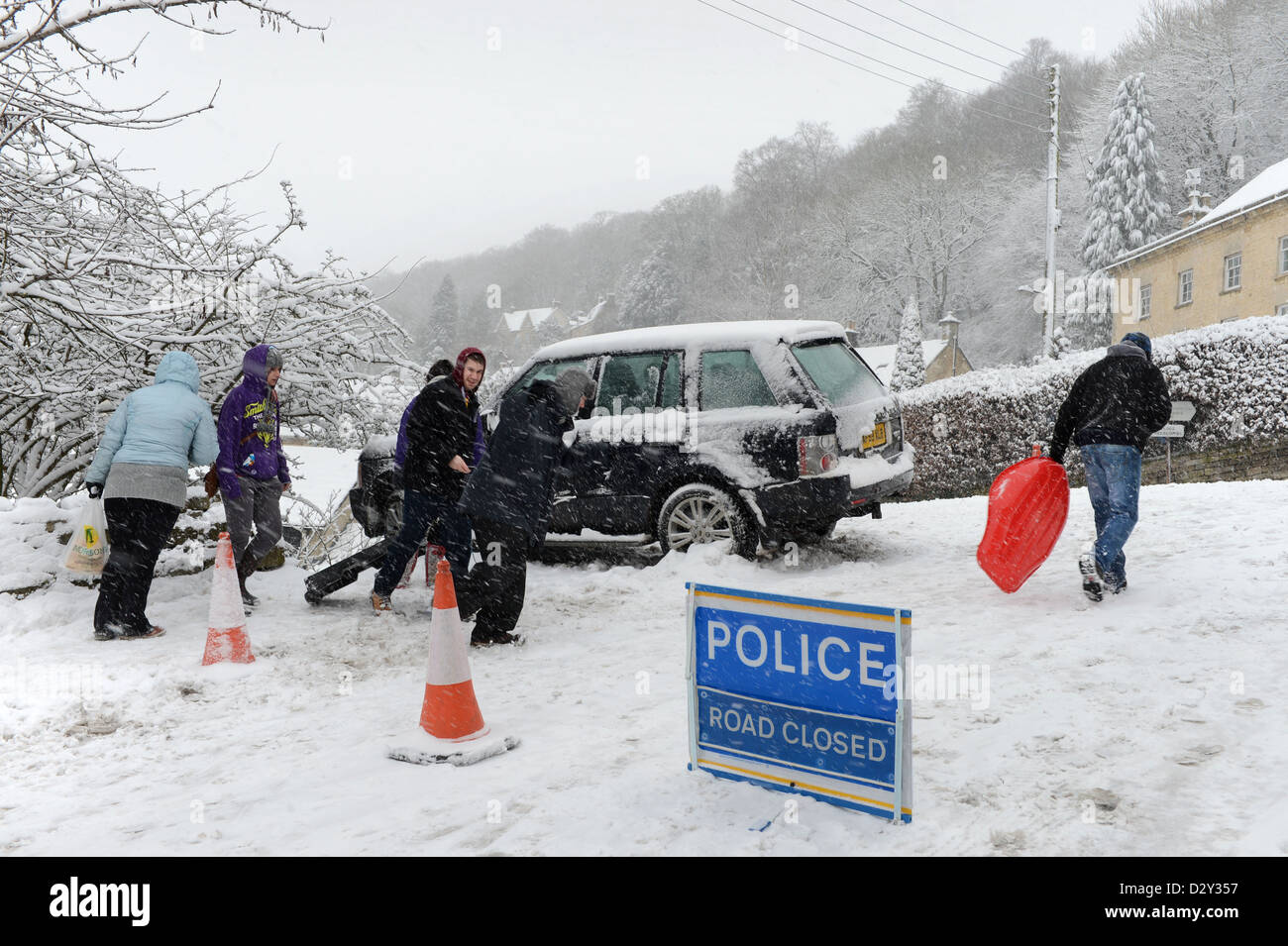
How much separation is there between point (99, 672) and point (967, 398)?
599 inches

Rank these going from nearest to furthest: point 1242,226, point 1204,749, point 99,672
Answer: point 1204,749 < point 99,672 < point 1242,226

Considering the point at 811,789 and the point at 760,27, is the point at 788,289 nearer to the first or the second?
the point at 760,27

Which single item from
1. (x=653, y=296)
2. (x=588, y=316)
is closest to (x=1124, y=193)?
(x=653, y=296)

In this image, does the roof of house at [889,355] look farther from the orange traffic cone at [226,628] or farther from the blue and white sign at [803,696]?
the blue and white sign at [803,696]

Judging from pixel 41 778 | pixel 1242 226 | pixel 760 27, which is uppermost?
pixel 760 27

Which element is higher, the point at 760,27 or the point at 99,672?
the point at 760,27

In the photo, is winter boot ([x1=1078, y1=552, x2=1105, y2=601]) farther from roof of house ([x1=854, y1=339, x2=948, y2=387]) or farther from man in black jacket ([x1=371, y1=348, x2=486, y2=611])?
roof of house ([x1=854, y1=339, x2=948, y2=387])

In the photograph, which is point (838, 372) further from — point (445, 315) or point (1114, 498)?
point (445, 315)

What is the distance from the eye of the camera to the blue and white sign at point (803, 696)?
9.23ft

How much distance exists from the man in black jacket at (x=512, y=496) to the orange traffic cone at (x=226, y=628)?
1293mm

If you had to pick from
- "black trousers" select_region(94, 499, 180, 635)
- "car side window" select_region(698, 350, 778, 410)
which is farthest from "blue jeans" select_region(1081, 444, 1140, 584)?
"black trousers" select_region(94, 499, 180, 635)

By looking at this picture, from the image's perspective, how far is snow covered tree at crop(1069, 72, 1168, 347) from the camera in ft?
138
